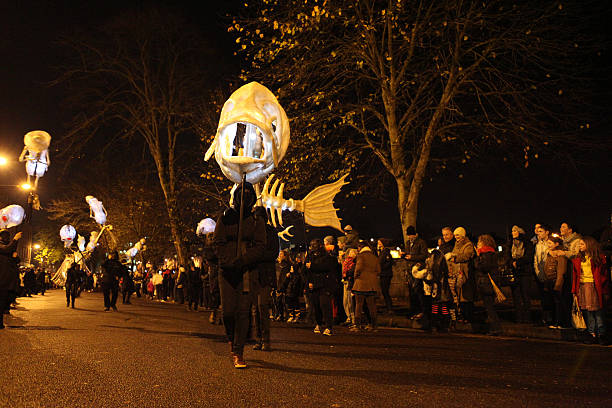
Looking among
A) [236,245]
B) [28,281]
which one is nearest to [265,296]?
[236,245]

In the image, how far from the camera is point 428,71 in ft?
55.3

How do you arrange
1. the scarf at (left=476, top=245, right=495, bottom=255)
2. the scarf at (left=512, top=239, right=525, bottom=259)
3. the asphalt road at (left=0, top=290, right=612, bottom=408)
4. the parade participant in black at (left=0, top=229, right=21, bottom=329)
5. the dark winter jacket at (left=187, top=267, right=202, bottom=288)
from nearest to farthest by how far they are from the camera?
the asphalt road at (left=0, top=290, right=612, bottom=408) → the scarf at (left=476, top=245, right=495, bottom=255) → the parade participant in black at (left=0, top=229, right=21, bottom=329) → the scarf at (left=512, top=239, right=525, bottom=259) → the dark winter jacket at (left=187, top=267, right=202, bottom=288)

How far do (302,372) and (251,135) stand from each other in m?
3.88

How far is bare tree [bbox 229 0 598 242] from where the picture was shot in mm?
15789

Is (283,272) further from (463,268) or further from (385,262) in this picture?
(463,268)

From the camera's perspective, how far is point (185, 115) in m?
28.9

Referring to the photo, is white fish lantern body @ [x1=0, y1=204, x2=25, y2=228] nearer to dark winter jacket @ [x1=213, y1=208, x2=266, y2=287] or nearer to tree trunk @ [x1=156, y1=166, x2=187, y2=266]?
tree trunk @ [x1=156, y1=166, x2=187, y2=266]

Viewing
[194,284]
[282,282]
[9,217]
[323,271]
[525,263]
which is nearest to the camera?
[323,271]

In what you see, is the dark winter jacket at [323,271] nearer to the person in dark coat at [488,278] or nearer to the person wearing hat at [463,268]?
the person wearing hat at [463,268]

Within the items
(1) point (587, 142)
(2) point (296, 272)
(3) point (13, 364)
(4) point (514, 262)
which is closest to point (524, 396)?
(3) point (13, 364)

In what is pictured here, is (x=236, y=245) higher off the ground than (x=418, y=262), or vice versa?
(x=236, y=245)

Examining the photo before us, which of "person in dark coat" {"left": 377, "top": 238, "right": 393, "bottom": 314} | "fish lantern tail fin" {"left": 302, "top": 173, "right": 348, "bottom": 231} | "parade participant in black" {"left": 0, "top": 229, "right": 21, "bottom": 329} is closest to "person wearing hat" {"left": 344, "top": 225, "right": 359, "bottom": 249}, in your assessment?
"person in dark coat" {"left": 377, "top": 238, "right": 393, "bottom": 314}

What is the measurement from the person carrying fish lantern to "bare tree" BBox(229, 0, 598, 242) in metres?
6.64

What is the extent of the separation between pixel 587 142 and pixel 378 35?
23.8ft
